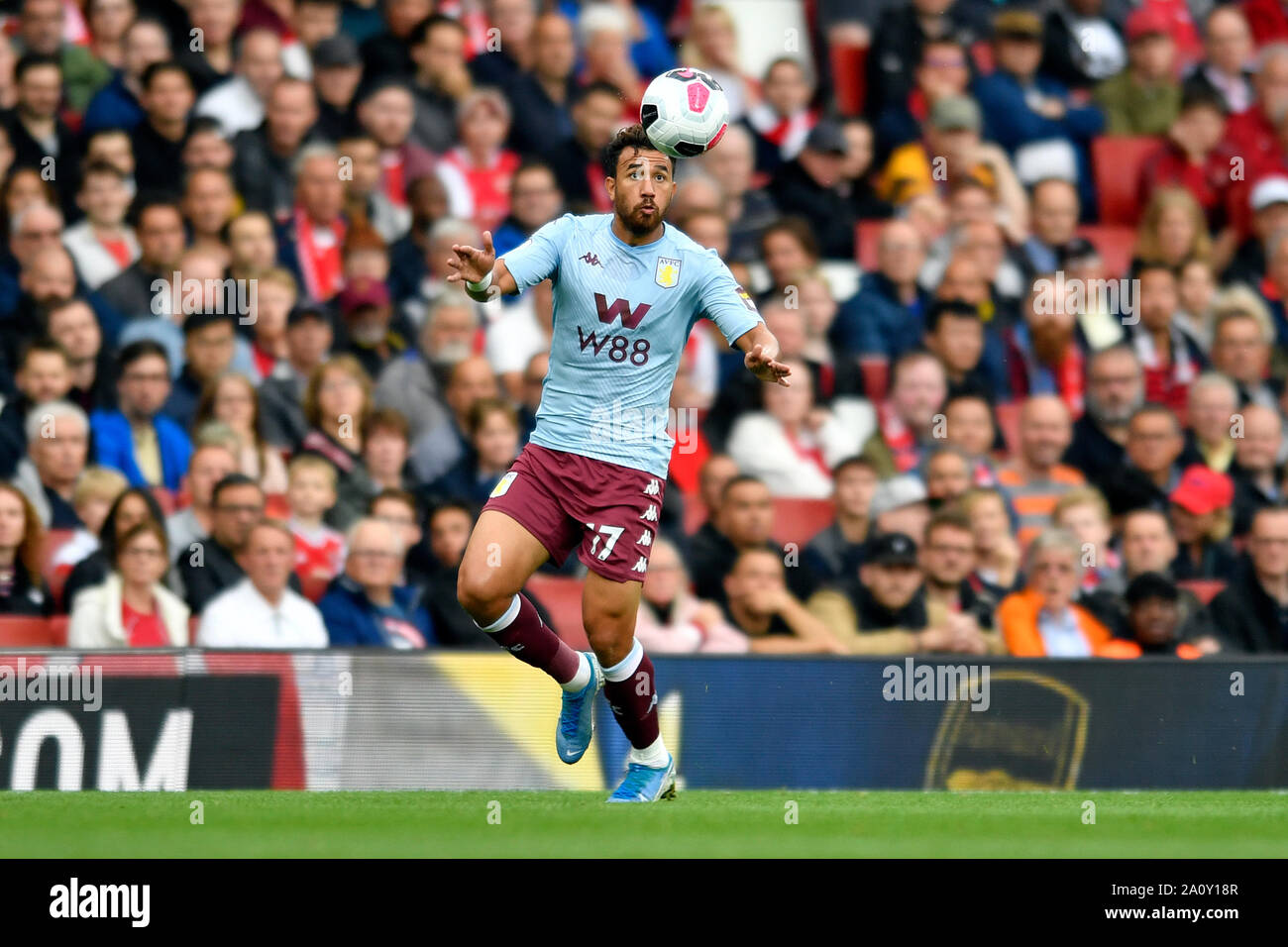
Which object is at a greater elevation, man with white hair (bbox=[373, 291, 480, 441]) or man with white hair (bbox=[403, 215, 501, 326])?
man with white hair (bbox=[403, 215, 501, 326])

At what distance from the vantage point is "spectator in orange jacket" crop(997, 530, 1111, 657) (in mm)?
10680

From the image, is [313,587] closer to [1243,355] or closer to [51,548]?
[51,548]

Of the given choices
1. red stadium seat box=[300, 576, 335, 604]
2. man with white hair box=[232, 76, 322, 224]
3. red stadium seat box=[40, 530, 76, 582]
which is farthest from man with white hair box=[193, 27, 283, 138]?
red stadium seat box=[300, 576, 335, 604]

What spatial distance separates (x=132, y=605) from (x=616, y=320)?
3.45 meters

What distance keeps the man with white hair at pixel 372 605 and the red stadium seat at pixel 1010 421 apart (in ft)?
12.3

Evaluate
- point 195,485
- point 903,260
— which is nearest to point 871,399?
point 903,260

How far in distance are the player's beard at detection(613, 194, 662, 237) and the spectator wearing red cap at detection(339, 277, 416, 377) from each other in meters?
3.88

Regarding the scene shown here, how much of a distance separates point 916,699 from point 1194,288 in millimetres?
4268

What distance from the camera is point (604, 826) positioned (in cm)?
728

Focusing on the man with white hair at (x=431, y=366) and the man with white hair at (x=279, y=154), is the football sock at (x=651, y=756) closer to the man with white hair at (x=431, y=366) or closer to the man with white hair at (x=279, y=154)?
the man with white hair at (x=431, y=366)

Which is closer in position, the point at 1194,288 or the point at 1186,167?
the point at 1194,288

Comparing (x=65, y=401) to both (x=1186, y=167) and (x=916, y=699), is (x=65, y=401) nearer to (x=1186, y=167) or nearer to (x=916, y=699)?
(x=916, y=699)

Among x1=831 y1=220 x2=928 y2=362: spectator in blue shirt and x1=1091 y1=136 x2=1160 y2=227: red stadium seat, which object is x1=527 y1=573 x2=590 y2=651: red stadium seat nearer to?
x1=831 y1=220 x2=928 y2=362: spectator in blue shirt
